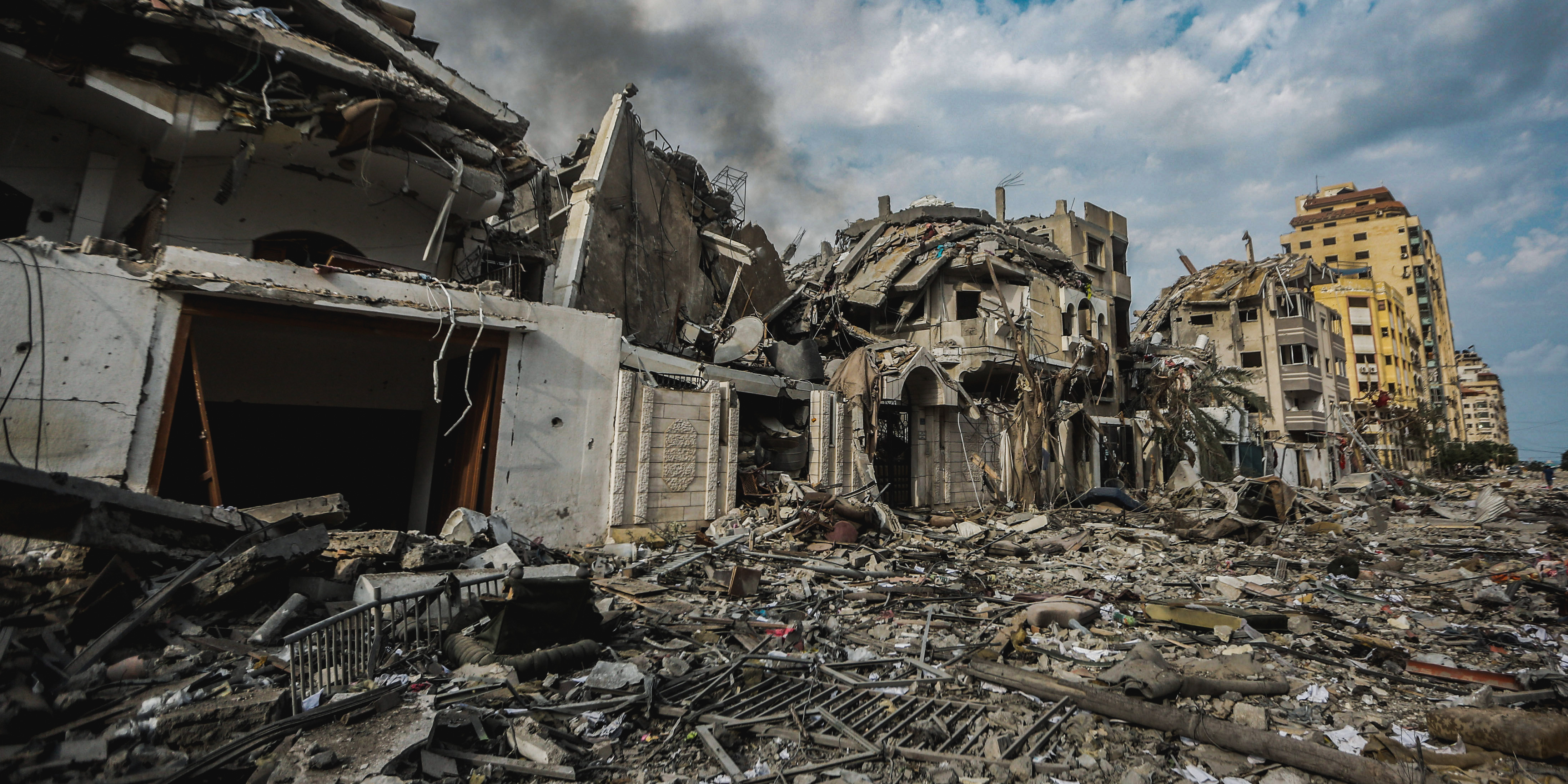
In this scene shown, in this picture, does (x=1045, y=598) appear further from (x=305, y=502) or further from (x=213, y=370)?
(x=213, y=370)

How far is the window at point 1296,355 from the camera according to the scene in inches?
1479

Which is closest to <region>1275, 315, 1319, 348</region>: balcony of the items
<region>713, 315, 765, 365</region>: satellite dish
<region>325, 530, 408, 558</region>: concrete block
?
<region>713, 315, 765, 365</region>: satellite dish

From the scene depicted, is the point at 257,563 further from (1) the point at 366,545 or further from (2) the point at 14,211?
(2) the point at 14,211

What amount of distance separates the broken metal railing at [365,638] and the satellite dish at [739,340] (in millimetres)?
8007

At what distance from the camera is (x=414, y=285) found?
9016 mm

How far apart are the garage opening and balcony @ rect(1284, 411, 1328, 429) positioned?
4409 centimetres

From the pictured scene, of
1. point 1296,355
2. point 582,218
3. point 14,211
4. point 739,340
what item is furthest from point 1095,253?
point 14,211

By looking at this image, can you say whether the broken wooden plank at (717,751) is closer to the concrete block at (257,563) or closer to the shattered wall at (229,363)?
the concrete block at (257,563)

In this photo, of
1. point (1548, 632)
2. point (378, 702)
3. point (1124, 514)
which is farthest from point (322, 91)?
point (1124, 514)

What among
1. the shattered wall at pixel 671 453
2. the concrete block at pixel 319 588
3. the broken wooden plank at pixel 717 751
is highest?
the shattered wall at pixel 671 453

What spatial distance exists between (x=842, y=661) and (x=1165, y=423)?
18353 mm

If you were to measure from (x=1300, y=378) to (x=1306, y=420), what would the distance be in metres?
2.46

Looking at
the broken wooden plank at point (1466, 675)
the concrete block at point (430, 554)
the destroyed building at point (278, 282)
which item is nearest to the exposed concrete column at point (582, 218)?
the destroyed building at point (278, 282)

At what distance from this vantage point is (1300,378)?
37.3 m
